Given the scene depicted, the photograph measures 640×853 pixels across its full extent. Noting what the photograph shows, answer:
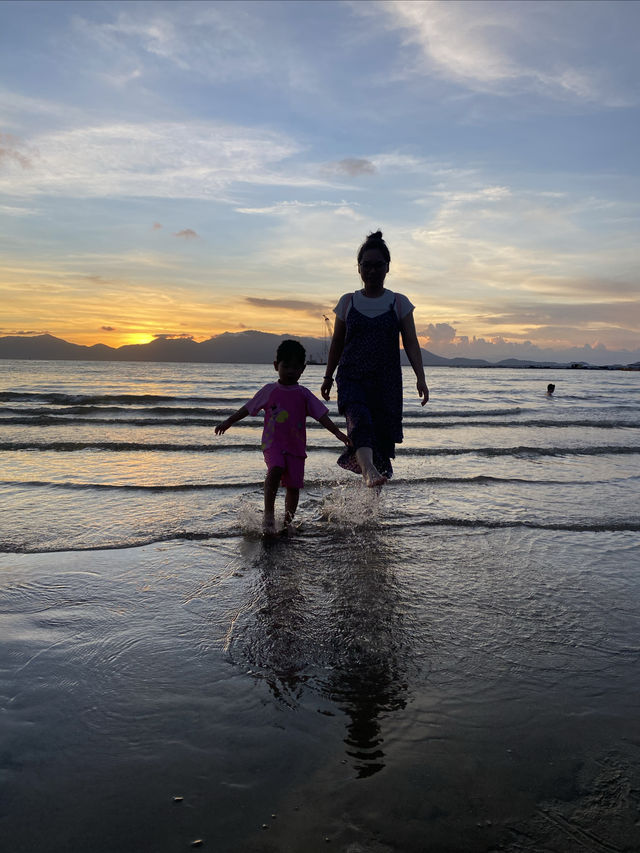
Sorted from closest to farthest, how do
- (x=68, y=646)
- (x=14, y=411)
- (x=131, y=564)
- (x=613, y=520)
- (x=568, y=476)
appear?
(x=68, y=646)
(x=131, y=564)
(x=613, y=520)
(x=568, y=476)
(x=14, y=411)

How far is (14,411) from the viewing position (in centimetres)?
1678

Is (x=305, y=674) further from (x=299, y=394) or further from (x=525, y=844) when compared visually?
(x=299, y=394)

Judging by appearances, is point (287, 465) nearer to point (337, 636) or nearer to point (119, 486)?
point (337, 636)

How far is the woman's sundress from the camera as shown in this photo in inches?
197

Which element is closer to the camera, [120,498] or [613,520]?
[613,520]

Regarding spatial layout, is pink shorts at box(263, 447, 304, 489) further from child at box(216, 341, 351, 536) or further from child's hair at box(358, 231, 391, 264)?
child's hair at box(358, 231, 391, 264)

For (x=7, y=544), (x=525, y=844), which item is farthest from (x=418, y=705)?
(x=7, y=544)

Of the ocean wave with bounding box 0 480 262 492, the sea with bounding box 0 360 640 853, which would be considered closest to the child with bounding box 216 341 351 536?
the sea with bounding box 0 360 640 853

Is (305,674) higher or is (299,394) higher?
(299,394)

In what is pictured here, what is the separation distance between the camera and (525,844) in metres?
1.56

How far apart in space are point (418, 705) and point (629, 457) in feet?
29.4

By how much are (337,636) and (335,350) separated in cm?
307

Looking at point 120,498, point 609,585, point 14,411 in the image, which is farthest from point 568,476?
point 14,411

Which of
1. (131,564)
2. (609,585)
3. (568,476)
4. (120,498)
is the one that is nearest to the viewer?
(609,585)
